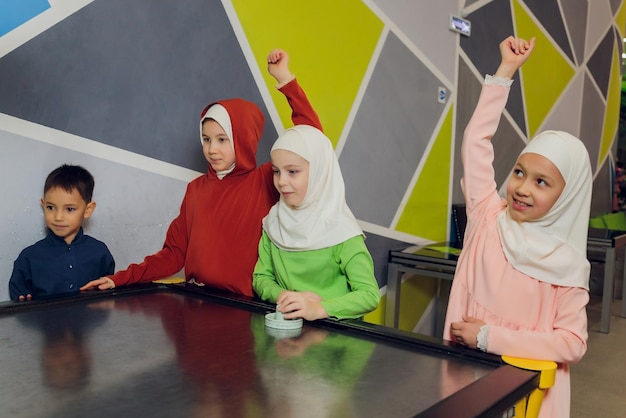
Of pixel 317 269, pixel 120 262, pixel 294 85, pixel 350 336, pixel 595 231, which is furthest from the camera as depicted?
pixel 595 231

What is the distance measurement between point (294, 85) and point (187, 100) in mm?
474

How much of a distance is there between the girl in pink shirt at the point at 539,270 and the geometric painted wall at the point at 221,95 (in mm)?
1158

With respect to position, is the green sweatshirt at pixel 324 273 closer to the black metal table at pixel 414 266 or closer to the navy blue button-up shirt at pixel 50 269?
the navy blue button-up shirt at pixel 50 269

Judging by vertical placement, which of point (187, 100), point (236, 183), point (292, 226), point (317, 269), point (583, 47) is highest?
point (583, 47)

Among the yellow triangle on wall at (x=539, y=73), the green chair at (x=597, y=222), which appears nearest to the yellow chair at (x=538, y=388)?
the yellow triangle on wall at (x=539, y=73)

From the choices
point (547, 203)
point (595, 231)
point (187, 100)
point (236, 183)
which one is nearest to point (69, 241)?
point (236, 183)

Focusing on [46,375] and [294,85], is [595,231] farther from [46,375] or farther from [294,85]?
[46,375]

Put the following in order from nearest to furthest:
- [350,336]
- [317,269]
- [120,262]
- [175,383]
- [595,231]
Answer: [175,383] → [350,336] → [317,269] → [120,262] → [595,231]

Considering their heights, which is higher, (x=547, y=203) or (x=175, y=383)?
(x=547, y=203)

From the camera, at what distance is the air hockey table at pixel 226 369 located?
89cm

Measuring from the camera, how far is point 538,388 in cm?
108

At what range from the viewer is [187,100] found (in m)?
2.18

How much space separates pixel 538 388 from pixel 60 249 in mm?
1368

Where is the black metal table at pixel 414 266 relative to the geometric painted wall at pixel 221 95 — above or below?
below
